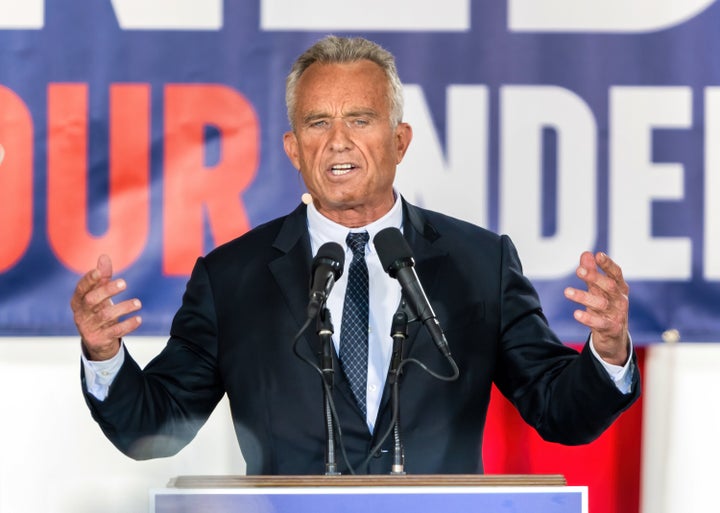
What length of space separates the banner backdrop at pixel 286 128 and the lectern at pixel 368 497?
5.46 feet

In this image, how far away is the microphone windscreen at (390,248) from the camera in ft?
6.54

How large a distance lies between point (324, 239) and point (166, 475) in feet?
4.04

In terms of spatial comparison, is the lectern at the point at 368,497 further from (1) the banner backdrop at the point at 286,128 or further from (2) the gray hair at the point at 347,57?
(1) the banner backdrop at the point at 286,128

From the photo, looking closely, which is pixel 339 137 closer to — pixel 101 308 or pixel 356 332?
pixel 356 332

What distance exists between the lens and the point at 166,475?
3.51 meters

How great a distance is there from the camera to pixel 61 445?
342 centimetres

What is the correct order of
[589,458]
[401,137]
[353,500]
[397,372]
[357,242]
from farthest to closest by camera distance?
[589,458]
[401,137]
[357,242]
[397,372]
[353,500]

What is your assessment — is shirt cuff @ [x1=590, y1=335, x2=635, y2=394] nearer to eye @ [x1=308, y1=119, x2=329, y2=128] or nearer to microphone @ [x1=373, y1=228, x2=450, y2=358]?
microphone @ [x1=373, y1=228, x2=450, y2=358]

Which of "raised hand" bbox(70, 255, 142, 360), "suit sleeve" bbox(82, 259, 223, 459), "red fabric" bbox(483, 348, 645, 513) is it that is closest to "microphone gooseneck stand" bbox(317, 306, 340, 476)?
"raised hand" bbox(70, 255, 142, 360)

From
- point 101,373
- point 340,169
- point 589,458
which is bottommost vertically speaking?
point 589,458

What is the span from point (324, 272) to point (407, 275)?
0.14m

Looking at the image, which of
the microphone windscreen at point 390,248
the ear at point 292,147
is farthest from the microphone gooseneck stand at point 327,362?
the ear at point 292,147

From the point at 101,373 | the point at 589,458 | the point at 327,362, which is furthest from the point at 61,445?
the point at 327,362

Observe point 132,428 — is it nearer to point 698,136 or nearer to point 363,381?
point 363,381
